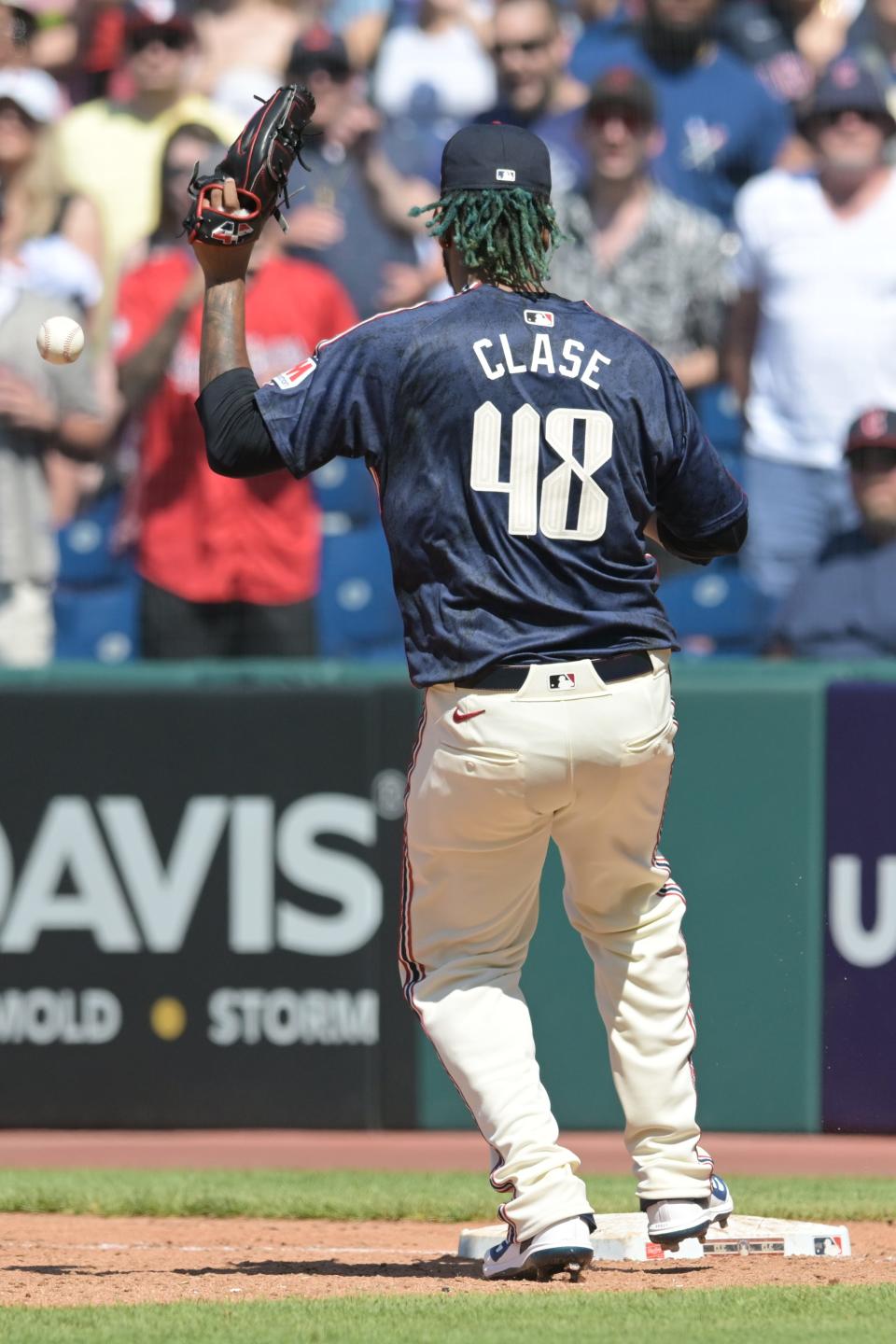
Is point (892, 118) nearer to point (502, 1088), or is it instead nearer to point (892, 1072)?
point (892, 1072)

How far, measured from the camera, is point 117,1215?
18.3ft

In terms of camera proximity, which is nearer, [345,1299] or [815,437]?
[345,1299]

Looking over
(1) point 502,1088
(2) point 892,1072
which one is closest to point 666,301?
(2) point 892,1072

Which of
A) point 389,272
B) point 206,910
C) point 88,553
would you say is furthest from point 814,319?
point 206,910

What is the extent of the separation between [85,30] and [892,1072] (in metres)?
6.11

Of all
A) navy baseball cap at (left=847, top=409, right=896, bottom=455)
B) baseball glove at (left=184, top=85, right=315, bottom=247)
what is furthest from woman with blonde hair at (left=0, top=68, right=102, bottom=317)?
baseball glove at (left=184, top=85, right=315, bottom=247)

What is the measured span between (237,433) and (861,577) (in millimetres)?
3979

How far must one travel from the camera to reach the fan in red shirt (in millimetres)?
8008

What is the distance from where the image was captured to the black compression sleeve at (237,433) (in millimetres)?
3943

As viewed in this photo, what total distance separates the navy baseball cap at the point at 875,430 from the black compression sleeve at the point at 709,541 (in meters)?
3.39

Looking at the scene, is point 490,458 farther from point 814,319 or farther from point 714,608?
point 814,319

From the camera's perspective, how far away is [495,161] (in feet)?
13.3

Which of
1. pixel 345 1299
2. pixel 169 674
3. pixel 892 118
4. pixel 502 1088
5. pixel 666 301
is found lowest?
pixel 345 1299

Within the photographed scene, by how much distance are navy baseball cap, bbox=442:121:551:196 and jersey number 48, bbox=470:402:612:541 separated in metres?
0.46
